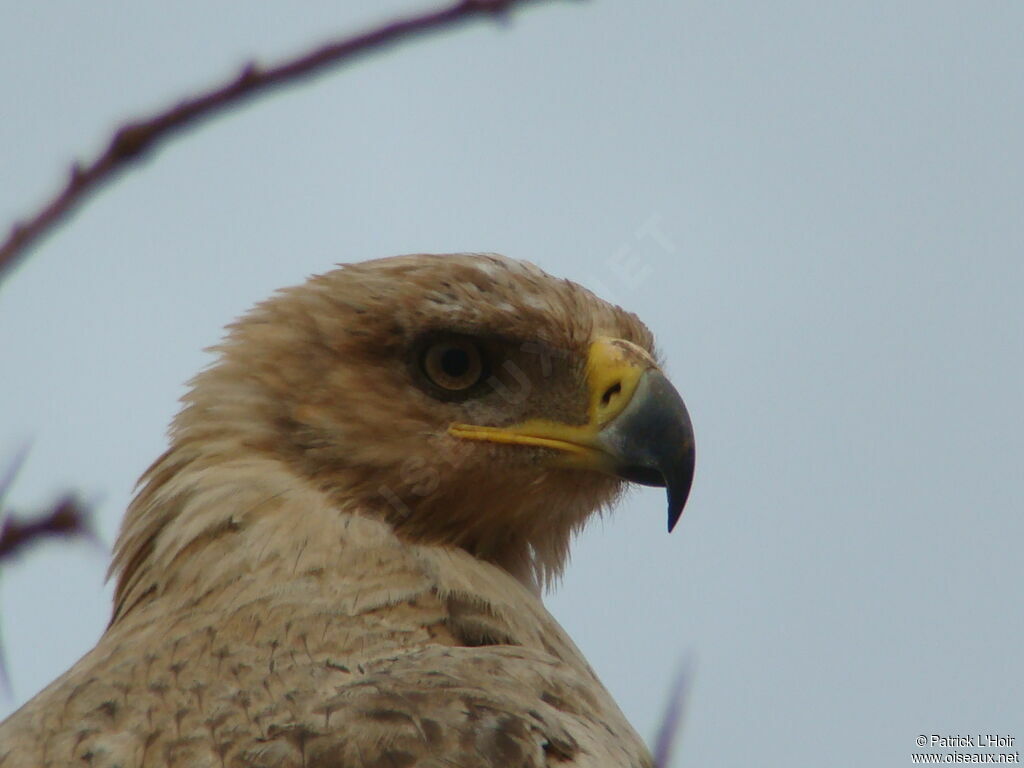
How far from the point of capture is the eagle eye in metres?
4.78

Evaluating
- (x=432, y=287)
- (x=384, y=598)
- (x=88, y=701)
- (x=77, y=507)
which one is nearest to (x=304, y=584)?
(x=384, y=598)

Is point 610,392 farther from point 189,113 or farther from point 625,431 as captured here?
point 189,113

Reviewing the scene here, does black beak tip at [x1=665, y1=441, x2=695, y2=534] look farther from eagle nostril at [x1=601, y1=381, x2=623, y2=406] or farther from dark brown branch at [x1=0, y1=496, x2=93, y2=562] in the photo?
dark brown branch at [x1=0, y1=496, x2=93, y2=562]

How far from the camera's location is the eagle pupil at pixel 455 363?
4789 mm

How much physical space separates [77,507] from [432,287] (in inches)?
101

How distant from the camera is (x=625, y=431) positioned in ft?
15.0

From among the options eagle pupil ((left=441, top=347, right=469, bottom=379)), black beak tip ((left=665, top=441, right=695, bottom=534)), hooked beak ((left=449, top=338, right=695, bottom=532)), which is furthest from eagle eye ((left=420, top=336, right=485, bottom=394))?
black beak tip ((left=665, top=441, right=695, bottom=534))

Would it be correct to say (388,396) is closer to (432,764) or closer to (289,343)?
(289,343)

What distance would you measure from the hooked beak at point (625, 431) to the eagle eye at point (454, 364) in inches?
5.9

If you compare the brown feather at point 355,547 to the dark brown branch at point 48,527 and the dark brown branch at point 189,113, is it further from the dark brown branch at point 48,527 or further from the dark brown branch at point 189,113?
the dark brown branch at point 189,113

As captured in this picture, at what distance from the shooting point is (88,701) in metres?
3.47

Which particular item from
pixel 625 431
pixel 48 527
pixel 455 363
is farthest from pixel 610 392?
pixel 48 527

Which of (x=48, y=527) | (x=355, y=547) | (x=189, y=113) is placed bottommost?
(x=48, y=527)

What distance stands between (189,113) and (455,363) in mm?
3078
